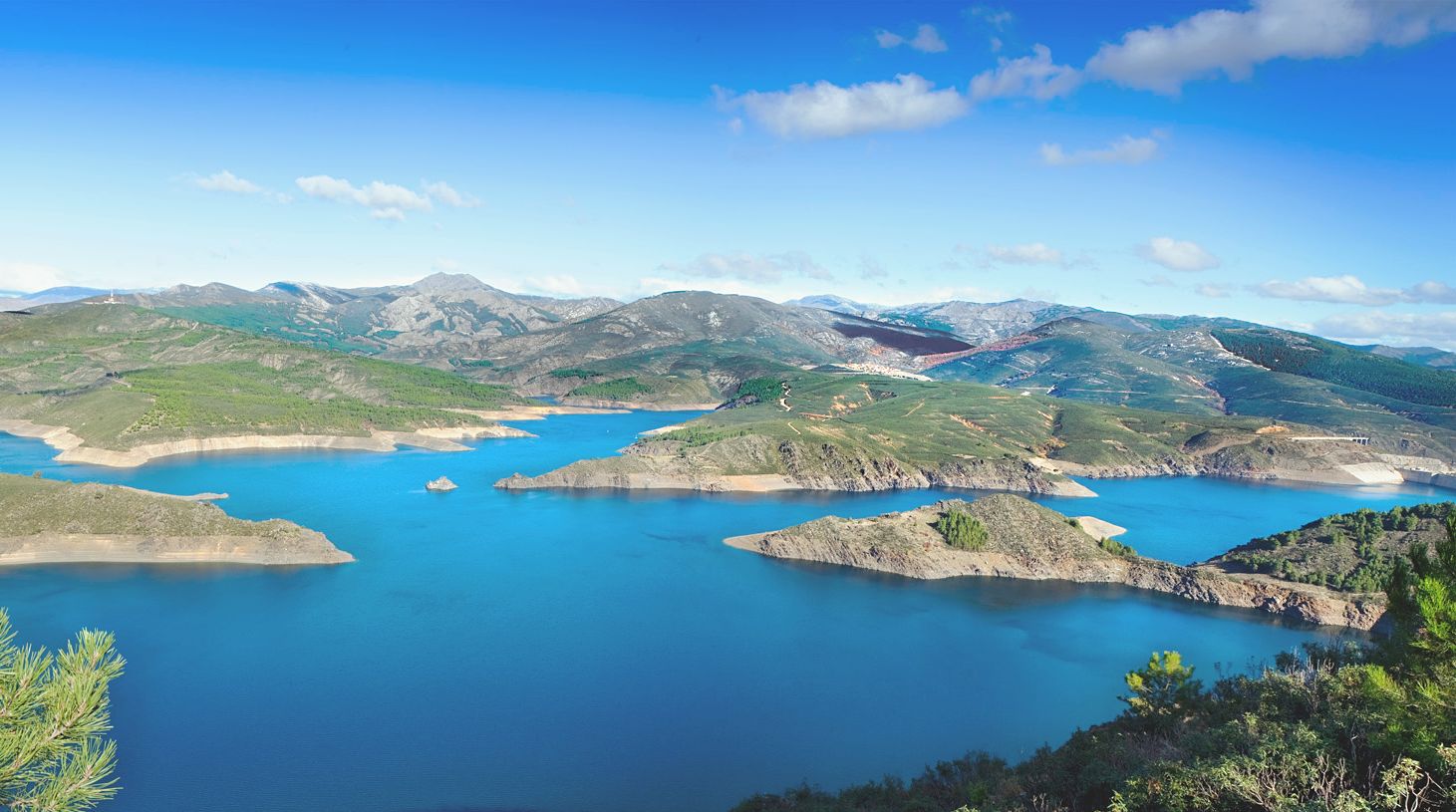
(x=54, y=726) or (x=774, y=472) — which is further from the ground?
(x=54, y=726)

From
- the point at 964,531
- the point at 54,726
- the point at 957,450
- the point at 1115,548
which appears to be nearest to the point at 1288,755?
the point at 54,726

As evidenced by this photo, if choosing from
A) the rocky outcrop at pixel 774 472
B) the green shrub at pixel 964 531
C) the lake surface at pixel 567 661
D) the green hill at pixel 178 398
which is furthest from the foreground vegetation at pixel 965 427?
the green hill at pixel 178 398

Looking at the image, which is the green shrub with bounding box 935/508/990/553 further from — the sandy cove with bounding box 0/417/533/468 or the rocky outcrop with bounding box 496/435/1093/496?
the sandy cove with bounding box 0/417/533/468

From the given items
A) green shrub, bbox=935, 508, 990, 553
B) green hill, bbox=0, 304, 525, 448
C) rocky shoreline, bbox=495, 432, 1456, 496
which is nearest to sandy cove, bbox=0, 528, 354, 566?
rocky shoreline, bbox=495, 432, 1456, 496

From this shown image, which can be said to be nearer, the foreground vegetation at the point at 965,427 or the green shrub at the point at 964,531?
the green shrub at the point at 964,531

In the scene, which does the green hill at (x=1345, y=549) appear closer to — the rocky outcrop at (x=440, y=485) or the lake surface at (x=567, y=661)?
the lake surface at (x=567, y=661)

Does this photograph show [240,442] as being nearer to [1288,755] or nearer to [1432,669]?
[1288,755]
